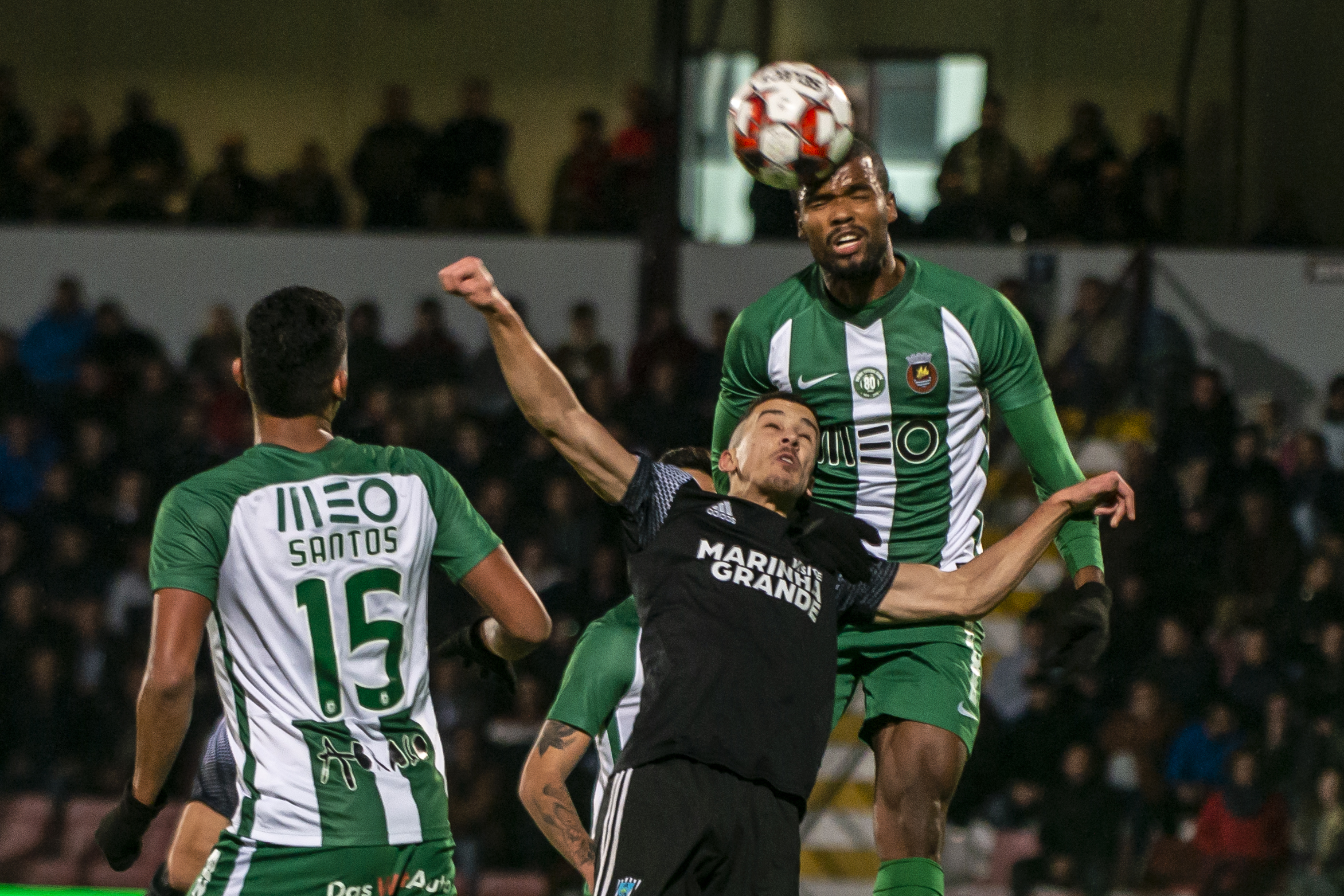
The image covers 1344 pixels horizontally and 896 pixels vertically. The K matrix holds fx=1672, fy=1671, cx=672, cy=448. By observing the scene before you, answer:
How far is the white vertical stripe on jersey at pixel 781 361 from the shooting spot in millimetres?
4402

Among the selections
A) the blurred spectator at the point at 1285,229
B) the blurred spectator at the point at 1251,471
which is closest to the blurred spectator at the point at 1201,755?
the blurred spectator at the point at 1251,471

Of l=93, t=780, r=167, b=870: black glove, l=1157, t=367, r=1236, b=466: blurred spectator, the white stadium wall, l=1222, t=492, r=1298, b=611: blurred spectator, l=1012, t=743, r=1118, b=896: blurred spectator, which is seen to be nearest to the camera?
l=93, t=780, r=167, b=870: black glove

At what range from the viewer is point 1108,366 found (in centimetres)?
1023

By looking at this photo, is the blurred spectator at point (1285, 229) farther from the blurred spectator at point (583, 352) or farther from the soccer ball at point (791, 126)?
the soccer ball at point (791, 126)

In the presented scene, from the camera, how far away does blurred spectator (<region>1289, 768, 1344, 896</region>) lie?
8531 mm

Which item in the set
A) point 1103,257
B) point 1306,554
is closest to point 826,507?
point 1306,554

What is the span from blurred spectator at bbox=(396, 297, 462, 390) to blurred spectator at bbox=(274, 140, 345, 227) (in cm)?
156

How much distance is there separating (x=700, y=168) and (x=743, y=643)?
857 centimetres

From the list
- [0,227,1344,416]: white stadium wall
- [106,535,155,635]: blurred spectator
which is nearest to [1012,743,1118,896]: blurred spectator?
[0,227,1344,416]: white stadium wall

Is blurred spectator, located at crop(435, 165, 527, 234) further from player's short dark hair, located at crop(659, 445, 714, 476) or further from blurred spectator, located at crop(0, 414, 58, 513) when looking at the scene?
player's short dark hair, located at crop(659, 445, 714, 476)

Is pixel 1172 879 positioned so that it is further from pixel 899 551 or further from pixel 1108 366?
pixel 899 551

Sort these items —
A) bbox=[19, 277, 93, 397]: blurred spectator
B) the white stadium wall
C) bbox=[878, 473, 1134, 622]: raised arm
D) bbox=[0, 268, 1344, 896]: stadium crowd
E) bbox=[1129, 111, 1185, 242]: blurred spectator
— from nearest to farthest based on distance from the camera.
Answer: bbox=[878, 473, 1134, 622]: raised arm < bbox=[0, 268, 1344, 896]: stadium crowd < bbox=[19, 277, 93, 397]: blurred spectator < the white stadium wall < bbox=[1129, 111, 1185, 242]: blurred spectator

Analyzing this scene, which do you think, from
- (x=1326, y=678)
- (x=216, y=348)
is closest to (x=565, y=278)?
(x=216, y=348)

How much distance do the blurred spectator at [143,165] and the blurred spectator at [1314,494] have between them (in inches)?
310
